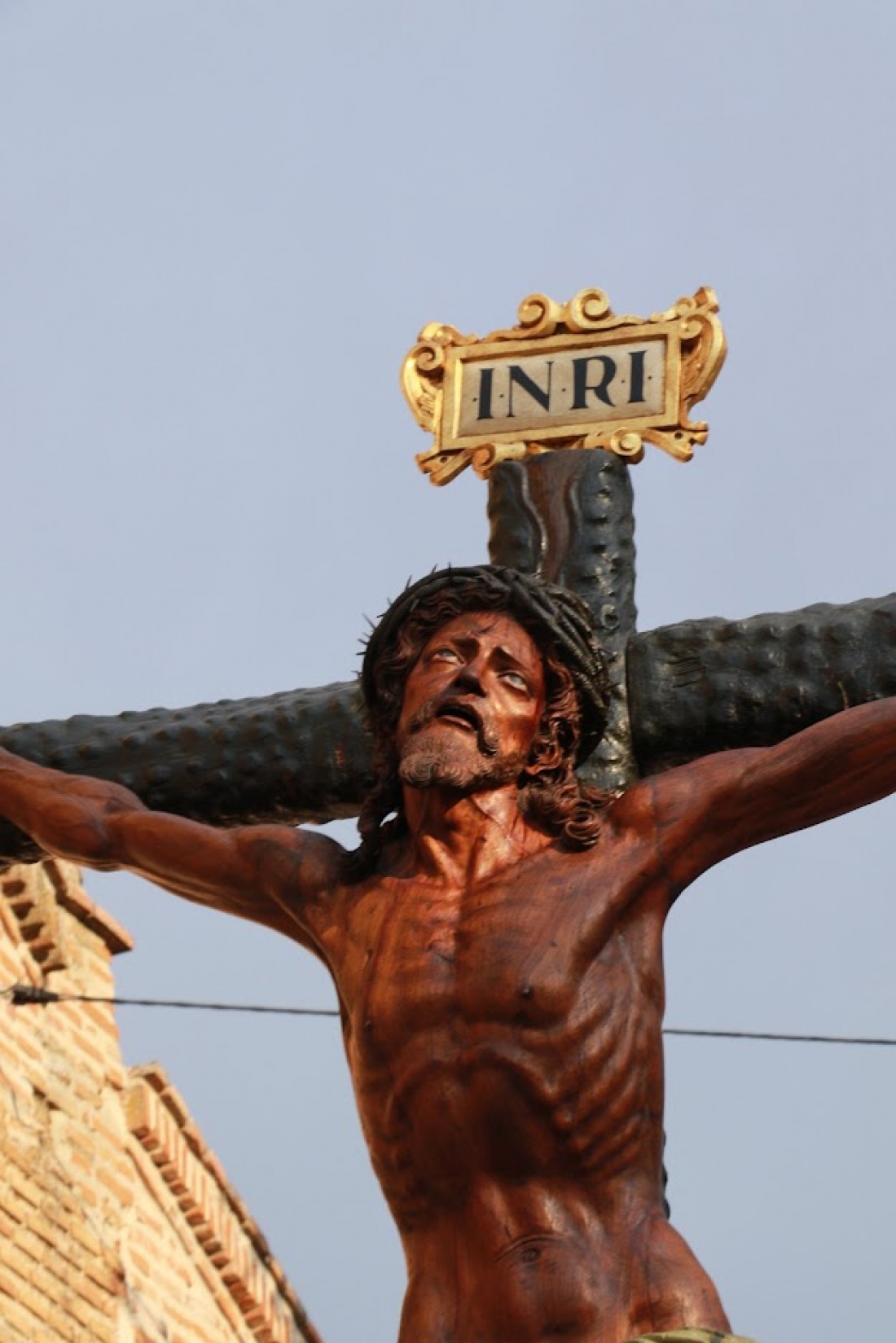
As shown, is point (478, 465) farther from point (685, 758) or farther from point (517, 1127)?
point (517, 1127)

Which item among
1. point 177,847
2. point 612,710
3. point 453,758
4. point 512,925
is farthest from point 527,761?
point 177,847

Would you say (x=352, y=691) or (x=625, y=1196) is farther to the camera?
(x=352, y=691)

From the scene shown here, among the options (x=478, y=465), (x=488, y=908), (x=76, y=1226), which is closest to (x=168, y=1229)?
(x=76, y=1226)

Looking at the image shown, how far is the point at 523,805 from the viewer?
909 cm

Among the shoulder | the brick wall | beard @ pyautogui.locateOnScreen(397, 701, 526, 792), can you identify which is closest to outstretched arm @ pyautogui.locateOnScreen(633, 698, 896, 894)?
beard @ pyautogui.locateOnScreen(397, 701, 526, 792)

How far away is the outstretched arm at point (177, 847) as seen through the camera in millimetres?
9195

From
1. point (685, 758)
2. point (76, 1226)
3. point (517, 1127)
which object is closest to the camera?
point (517, 1127)

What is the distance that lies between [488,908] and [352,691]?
1259 mm

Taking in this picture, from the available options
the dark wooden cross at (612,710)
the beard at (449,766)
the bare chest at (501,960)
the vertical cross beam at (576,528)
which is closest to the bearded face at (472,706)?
the beard at (449,766)

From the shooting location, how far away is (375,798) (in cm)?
923

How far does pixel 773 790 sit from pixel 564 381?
1794mm

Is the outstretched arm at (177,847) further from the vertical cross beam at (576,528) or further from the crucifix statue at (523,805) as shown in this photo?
the vertical cross beam at (576,528)

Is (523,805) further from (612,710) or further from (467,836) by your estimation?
(612,710)

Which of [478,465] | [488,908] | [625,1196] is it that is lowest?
[625,1196]
